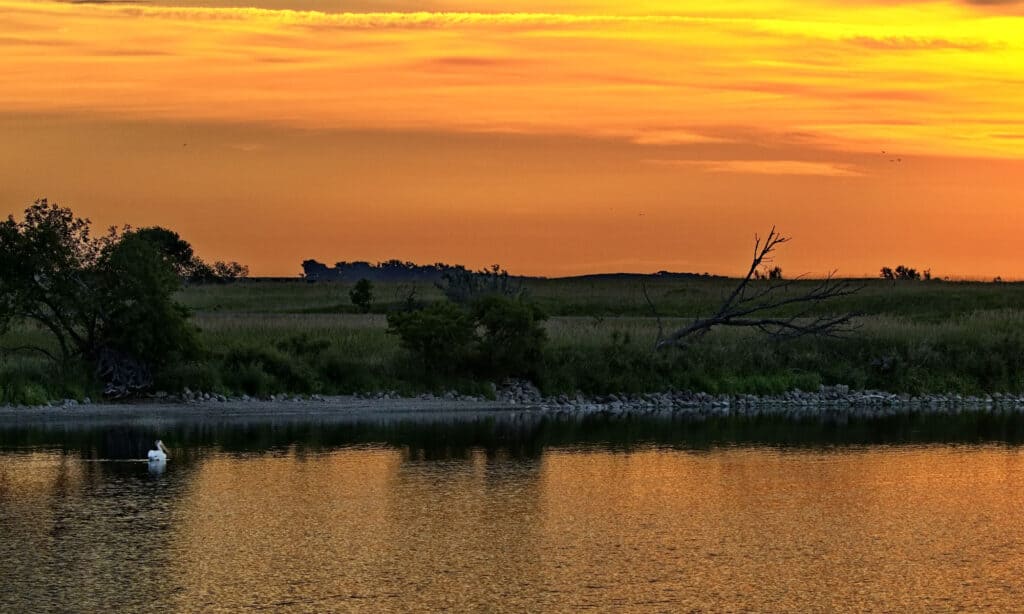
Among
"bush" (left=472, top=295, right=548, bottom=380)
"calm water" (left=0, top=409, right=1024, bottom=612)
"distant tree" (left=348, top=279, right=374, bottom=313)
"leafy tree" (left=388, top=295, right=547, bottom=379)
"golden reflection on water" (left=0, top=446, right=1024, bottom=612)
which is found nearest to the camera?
"golden reflection on water" (left=0, top=446, right=1024, bottom=612)

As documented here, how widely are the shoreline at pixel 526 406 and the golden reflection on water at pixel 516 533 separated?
429 inches

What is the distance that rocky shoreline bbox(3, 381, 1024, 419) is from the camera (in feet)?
166

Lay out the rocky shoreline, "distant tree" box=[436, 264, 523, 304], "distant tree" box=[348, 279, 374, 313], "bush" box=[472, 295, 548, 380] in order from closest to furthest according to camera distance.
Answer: the rocky shoreline → "bush" box=[472, 295, 548, 380] → "distant tree" box=[436, 264, 523, 304] → "distant tree" box=[348, 279, 374, 313]

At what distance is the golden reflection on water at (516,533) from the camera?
21.9 m

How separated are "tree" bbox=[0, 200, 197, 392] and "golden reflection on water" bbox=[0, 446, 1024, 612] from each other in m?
13.6

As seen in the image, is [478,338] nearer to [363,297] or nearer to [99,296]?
[99,296]

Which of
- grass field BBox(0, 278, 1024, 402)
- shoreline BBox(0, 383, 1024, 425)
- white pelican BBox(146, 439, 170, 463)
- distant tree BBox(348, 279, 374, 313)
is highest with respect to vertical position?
distant tree BBox(348, 279, 374, 313)

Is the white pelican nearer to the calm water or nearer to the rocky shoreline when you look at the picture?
the calm water

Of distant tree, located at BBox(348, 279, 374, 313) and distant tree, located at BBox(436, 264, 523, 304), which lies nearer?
distant tree, located at BBox(436, 264, 523, 304)

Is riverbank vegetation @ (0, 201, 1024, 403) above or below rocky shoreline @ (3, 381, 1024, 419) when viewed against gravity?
above

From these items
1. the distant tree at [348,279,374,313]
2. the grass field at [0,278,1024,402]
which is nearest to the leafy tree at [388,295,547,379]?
the grass field at [0,278,1024,402]

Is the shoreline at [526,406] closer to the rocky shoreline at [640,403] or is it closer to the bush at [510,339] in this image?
the rocky shoreline at [640,403]

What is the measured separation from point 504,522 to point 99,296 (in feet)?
91.8

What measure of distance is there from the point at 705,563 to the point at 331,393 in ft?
98.7
